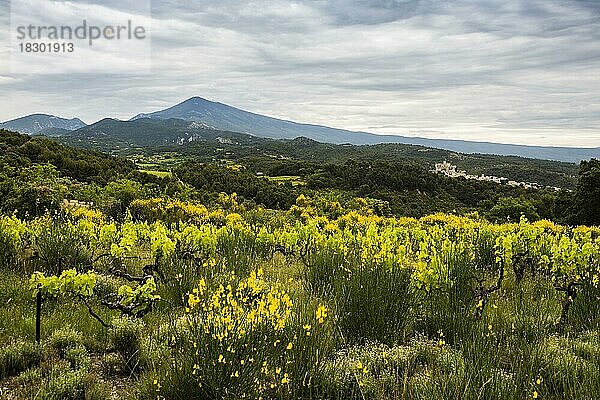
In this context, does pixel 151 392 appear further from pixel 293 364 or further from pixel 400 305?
pixel 400 305

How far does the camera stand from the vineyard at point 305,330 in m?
3.10

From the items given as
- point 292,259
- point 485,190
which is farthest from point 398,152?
point 292,259

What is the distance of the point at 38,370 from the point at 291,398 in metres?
1.87

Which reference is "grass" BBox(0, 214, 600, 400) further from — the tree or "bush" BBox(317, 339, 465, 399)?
the tree

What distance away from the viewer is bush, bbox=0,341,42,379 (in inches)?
138

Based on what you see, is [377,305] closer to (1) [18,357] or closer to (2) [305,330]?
(2) [305,330]

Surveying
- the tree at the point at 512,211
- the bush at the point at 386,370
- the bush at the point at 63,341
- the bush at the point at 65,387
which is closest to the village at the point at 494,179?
the tree at the point at 512,211

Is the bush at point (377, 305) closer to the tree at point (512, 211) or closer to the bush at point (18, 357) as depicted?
the bush at point (18, 357)

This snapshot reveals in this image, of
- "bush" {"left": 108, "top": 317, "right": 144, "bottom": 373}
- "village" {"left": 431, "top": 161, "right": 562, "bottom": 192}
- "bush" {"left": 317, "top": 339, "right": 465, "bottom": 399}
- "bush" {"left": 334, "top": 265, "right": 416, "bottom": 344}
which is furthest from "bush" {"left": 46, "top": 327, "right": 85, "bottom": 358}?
"village" {"left": 431, "top": 161, "right": 562, "bottom": 192}

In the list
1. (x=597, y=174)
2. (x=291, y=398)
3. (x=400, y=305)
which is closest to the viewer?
(x=291, y=398)

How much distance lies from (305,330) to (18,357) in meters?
2.17

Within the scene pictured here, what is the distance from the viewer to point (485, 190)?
36.5 metres

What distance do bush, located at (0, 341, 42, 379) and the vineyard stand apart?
1 cm

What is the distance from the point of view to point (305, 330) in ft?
11.5
